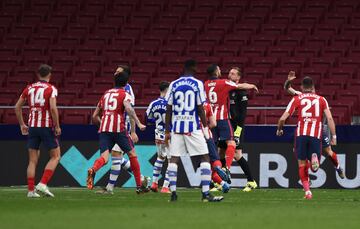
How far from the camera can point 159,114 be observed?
19203mm

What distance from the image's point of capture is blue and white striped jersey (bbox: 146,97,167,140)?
19.1 metres

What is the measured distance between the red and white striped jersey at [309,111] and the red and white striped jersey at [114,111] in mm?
2599

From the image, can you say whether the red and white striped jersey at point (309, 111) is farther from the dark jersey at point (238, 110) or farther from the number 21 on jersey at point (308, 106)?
the dark jersey at point (238, 110)

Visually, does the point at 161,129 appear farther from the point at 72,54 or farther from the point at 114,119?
the point at 72,54

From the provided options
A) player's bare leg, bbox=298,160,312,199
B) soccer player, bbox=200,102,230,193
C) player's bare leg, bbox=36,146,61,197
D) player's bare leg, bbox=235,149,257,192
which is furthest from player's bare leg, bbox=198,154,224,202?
player's bare leg, bbox=235,149,257,192

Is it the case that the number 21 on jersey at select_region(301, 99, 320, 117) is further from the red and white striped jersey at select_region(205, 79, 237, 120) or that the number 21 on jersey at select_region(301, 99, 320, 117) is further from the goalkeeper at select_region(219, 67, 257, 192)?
the goalkeeper at select_region(219, 67, 257, 192)

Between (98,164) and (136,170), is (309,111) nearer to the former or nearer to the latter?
(136,170)

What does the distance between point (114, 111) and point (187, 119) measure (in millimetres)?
2620

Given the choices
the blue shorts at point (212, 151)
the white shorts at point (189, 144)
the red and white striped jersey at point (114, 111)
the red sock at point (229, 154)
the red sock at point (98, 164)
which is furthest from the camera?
the red sock at point (229, 154)

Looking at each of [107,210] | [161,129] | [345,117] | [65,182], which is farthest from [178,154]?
[345,117]

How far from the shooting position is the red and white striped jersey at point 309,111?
1680 cm

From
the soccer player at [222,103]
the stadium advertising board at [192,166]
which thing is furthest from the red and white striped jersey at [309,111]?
the stadium advertising board at [192,166]

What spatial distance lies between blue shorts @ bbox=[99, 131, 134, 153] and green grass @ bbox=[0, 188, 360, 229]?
3.08 ft

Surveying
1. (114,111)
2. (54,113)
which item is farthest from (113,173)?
(54,113)
